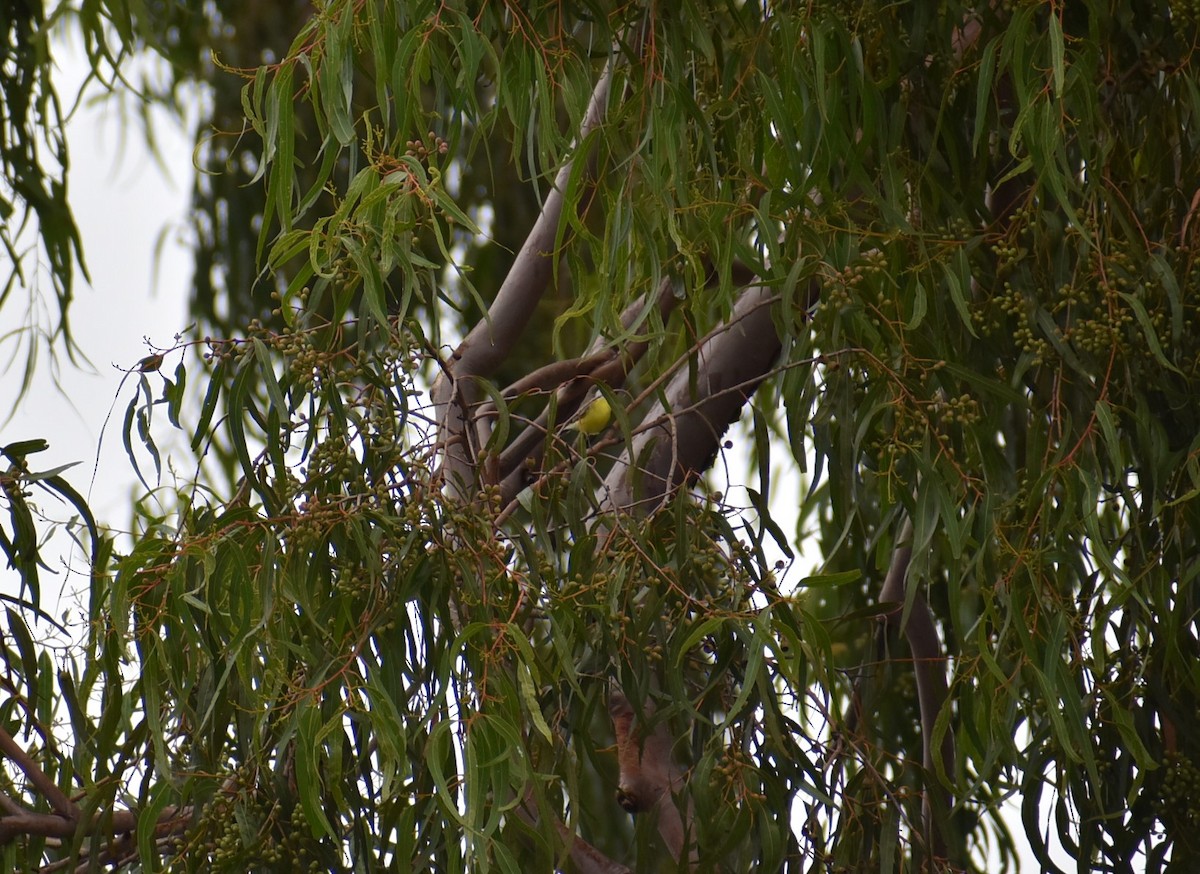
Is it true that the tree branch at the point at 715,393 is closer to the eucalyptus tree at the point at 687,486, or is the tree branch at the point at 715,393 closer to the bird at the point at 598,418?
the bird at the point at 598,418

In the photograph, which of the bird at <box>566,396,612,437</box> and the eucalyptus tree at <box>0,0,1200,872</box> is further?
the bird at <box>566,396,612,437</box>

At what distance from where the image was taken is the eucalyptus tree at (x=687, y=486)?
1178 mm

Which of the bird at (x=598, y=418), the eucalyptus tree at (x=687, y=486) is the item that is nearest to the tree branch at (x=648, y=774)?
the eucalyptus tree at (x=687, y=486)

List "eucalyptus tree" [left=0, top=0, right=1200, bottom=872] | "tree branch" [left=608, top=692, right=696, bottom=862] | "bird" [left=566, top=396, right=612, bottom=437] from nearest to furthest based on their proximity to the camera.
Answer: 1. "eucalyptus tree" [left=0, top=0, right=1200, bottom=872]
2. "tree branch" [left=608, top=692, right=696, bottom=862]
3. "bird" [left=566, top=396, right=612, bottom=437]

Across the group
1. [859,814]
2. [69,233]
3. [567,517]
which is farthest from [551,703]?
[69,233]

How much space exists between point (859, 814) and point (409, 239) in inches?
23.7

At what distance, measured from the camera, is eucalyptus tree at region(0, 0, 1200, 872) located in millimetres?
1178

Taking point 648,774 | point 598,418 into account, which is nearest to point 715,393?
point 598,418

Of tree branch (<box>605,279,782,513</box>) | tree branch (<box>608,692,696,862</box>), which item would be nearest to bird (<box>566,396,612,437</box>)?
tree branch (<box>605,279,782,513</box>)

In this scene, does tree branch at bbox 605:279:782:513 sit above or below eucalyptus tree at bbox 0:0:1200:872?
above

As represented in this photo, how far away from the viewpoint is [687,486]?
1.33 meters

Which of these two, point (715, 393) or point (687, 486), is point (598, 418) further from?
point (687, 486)

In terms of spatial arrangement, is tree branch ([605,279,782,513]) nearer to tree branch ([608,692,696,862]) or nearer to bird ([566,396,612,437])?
bird ([566,396,612,437])

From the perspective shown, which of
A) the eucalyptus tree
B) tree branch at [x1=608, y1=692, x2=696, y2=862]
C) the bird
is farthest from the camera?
the bird
